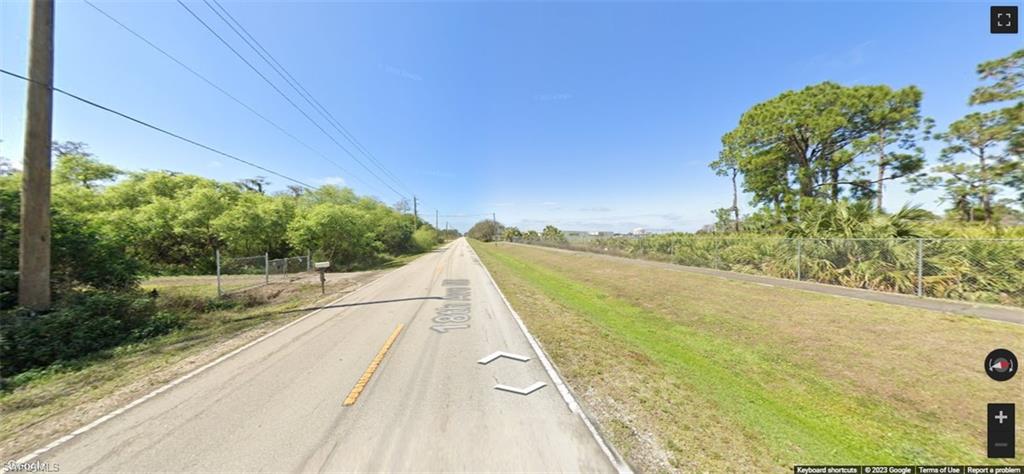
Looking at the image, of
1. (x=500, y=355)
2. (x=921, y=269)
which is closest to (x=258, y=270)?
(x=500, y=355)

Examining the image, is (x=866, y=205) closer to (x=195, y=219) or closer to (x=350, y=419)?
(x=350, y=419)

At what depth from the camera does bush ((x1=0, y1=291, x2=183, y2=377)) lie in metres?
5.29

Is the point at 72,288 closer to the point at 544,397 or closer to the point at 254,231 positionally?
the point at 544,397

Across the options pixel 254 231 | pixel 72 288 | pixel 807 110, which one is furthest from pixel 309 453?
pixel 807 110

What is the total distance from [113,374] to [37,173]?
15.6ft

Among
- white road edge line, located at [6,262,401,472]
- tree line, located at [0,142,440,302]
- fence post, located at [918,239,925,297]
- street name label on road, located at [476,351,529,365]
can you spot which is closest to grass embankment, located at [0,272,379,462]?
white road edge line, located at [6,262,401,472]

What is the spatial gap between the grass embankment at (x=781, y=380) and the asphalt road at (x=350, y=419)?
783mm

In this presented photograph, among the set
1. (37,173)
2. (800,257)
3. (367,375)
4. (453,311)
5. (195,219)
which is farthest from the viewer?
(195,219)

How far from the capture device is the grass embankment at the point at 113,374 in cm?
342

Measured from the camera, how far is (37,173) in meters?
6.05

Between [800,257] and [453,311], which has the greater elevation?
[800,257]

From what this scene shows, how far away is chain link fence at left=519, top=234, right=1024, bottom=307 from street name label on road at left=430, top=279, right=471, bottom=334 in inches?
512

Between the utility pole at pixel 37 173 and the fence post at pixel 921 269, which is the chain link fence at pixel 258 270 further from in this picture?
the fence post at pixel 921 269

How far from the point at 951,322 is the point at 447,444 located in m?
10.5
